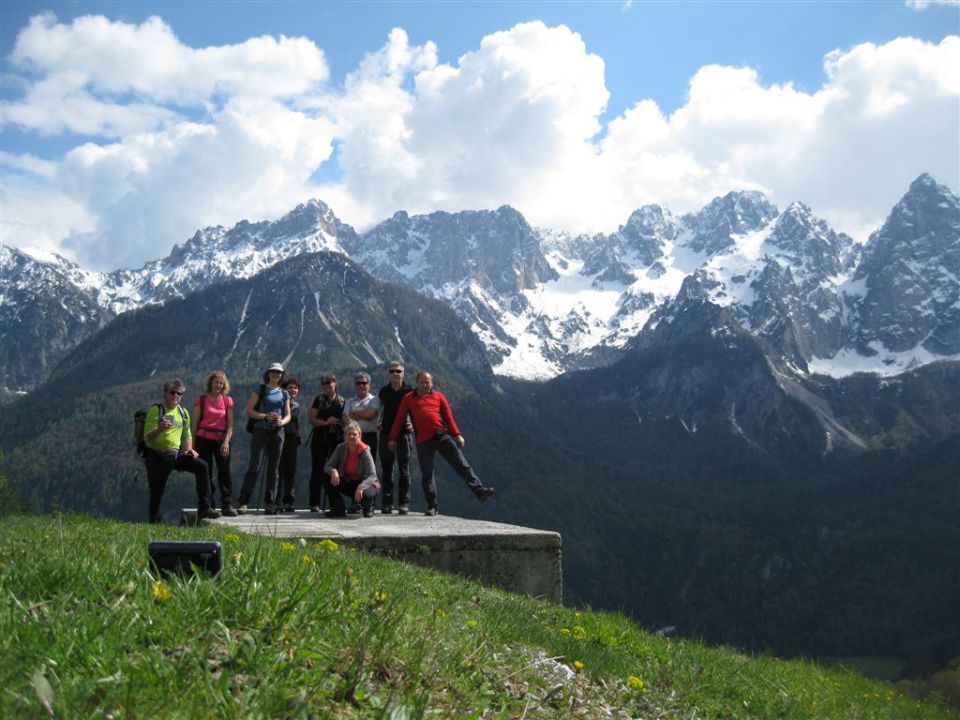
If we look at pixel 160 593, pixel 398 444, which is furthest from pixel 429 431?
pixel 160 593

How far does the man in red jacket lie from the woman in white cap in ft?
7.99

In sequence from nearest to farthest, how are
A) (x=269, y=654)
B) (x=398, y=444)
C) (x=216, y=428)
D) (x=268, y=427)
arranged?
1. (x=269, y=654)
2. (x=216, y=428)
3. (x=268, y=427)
4. (x=398, y=444)

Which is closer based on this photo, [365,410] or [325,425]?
[325,425]

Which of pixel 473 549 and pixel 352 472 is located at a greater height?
pixel 352 472

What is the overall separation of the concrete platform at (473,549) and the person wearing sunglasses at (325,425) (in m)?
3.65

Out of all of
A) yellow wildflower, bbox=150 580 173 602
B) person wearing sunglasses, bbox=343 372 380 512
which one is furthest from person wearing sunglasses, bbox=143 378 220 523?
yellow wildflower, bbox=150 580 173 602

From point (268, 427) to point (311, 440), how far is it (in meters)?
1.20

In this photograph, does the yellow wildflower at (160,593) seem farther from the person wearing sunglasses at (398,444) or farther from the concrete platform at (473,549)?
the person wearing sunglasses at (398,444)

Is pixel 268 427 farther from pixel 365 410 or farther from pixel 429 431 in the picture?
pixel 429 431

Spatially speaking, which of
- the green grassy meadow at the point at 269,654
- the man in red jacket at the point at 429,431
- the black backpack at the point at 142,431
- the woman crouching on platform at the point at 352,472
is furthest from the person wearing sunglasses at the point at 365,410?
the green grassy meadow at the point at 269,654

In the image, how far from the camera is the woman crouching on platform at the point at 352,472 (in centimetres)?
1594

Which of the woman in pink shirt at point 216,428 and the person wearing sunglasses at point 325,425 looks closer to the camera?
the woman in pink shirt at point 216,428

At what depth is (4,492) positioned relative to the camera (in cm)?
4712

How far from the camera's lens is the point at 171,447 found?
47.4ft
